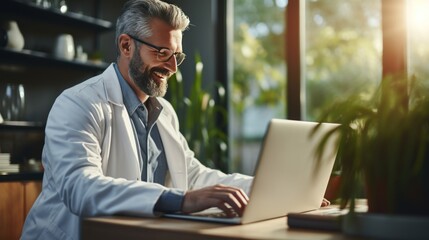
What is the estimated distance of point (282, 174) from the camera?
1.28 metres

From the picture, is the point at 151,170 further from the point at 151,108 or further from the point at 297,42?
the point at 297,42

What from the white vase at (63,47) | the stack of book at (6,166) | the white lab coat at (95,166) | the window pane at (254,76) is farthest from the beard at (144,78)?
the window pane at (254,76)

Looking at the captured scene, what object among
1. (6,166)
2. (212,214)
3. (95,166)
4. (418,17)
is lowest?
(6,166)

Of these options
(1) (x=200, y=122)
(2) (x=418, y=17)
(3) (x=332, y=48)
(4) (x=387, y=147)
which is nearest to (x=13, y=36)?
(1) (x=200, y=122)

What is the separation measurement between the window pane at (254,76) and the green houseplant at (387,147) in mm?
3476

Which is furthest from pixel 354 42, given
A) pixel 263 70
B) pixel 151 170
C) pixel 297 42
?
pixel 151 170

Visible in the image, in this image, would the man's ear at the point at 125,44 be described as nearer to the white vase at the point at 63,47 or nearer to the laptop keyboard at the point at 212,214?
the laptop keyboard at the point at 212,214

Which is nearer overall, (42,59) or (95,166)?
(95,166)

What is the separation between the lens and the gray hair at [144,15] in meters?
A: 2.12

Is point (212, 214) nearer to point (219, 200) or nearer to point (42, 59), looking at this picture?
point (219, 200)

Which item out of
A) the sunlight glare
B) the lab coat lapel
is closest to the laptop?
A: the lab coat lapel

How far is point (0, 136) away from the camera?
3.64 metres

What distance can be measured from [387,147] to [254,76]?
391cm

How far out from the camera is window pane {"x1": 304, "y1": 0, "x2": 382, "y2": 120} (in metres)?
4.25
